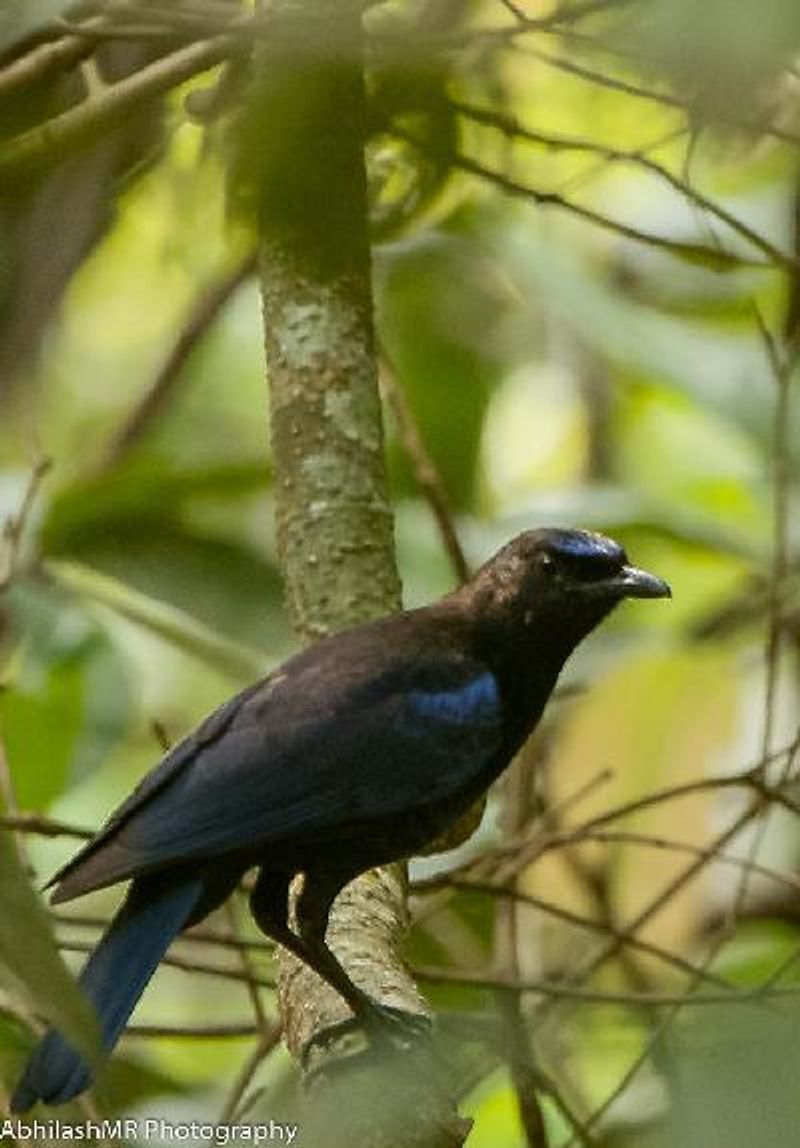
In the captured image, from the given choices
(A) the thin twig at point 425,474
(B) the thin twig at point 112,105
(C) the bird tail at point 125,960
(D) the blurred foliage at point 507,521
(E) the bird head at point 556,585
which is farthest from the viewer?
(A) the thin twig at point 425,474

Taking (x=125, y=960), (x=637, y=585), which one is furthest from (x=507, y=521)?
(x=125, y=960)

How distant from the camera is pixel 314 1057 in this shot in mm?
3096

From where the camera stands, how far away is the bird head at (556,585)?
3803mm

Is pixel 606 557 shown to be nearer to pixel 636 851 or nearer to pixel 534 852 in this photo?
pixel 534 852

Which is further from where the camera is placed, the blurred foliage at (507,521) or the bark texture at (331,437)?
the blurred foliage at (507,521)

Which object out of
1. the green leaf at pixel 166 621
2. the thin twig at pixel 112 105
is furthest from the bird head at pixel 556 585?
the thin twig at pixel 112 105

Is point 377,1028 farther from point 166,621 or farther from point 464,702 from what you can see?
point 166,621

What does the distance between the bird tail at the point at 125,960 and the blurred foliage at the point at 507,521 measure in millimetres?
144

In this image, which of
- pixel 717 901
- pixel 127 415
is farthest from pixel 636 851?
pixel 127 415

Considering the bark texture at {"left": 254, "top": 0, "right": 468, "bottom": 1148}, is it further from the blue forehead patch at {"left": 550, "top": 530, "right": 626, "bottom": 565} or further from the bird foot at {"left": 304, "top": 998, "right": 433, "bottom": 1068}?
the blue forehead patch at {"left": 550, "top": 530, "right": 626, "bottom": 565}

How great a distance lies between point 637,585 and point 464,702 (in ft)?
1.29

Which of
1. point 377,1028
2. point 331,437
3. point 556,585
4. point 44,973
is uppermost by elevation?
point 44,973

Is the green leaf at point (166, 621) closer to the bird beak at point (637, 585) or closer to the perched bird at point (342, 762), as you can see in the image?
the perched bird at point (342, 762)

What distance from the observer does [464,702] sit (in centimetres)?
365
